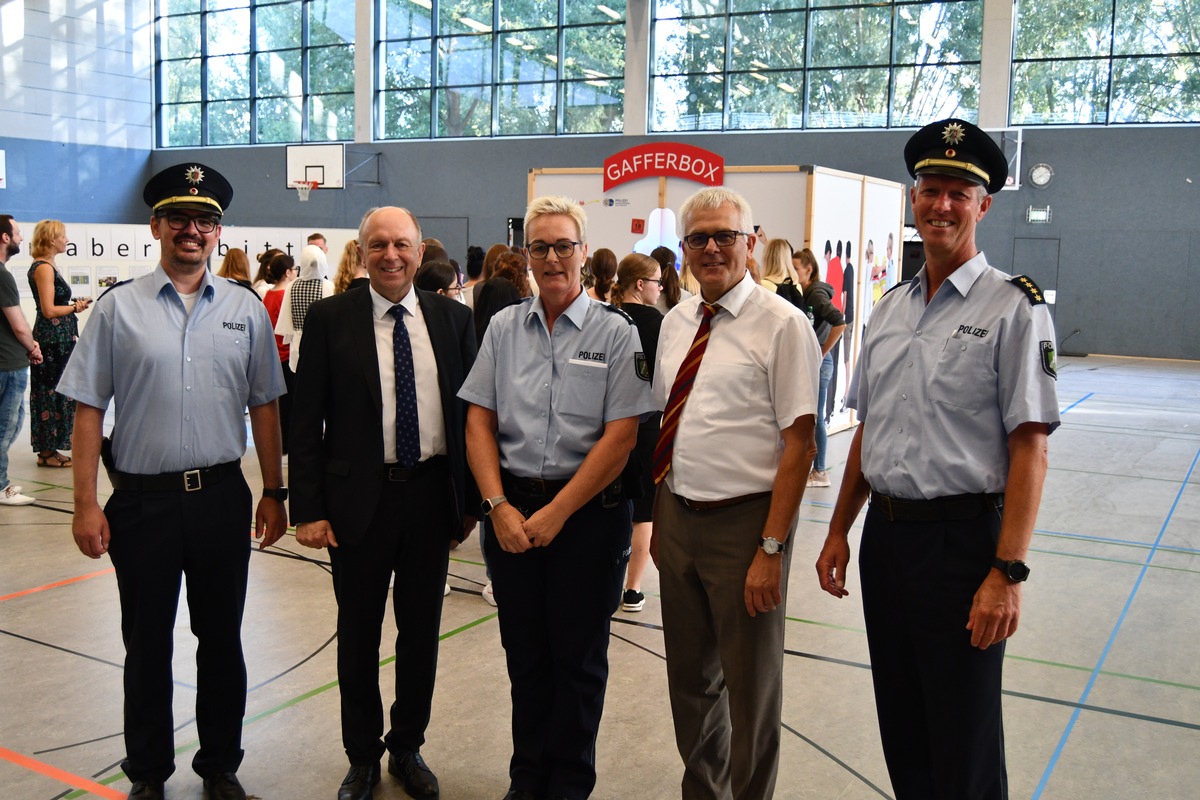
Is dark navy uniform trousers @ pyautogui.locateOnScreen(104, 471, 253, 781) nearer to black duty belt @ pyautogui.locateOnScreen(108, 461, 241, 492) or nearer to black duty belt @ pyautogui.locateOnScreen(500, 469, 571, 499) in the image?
black duty belt @ pyautogui.locateOnScreen(108, 461, 241, 492)

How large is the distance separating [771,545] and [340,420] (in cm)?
126

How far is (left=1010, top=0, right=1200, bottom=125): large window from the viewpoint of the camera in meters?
17.7

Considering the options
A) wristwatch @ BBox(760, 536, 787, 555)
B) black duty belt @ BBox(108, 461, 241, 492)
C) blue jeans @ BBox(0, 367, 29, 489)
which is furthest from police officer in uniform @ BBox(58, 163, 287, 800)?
blue jeans @ BBox(0, 367, 29, 489)

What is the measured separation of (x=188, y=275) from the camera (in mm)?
2908

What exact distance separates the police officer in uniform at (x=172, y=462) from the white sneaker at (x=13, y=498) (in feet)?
13.6

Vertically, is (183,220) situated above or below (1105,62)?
below

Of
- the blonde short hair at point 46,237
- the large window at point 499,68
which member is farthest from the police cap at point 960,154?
the large window at point 499,68

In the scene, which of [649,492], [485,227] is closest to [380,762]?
[649,492]

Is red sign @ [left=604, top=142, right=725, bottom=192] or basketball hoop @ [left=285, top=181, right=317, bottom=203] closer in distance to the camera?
red sign @ [left=604, top=142, right=725, bottom=192]

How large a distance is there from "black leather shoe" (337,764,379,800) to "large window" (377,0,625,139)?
19339 millimetres

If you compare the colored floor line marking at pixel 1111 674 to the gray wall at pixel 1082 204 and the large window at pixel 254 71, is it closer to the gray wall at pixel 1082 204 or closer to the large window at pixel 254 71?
the gray wall at pixel 1082 204

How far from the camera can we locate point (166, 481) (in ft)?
9.30

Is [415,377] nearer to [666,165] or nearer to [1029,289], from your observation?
[1029,289]

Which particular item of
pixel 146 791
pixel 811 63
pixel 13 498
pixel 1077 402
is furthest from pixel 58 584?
pixel 811 63
